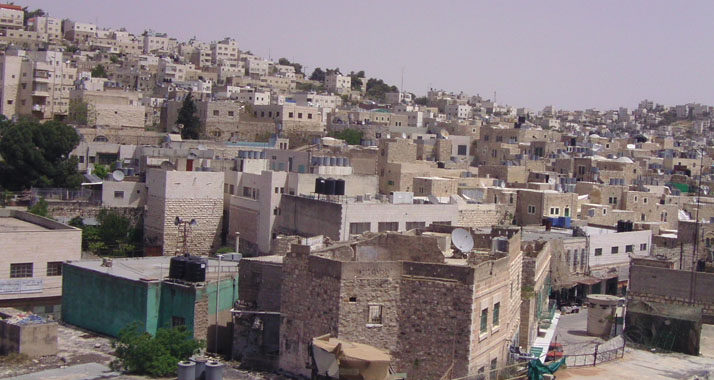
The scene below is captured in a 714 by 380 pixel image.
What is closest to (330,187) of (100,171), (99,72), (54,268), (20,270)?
(54,268)

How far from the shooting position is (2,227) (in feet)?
72.2

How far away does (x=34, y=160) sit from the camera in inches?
1278

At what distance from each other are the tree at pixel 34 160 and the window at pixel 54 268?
11.8 m

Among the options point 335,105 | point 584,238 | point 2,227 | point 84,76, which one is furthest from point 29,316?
point 335,105

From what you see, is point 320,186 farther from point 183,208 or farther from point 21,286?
point 21,286

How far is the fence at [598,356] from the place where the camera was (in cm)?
1537

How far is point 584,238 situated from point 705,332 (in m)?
8.51

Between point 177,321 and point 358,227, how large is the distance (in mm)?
7888

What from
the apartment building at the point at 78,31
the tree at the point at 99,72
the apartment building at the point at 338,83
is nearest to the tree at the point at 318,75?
the apartment building at the point at 338,83

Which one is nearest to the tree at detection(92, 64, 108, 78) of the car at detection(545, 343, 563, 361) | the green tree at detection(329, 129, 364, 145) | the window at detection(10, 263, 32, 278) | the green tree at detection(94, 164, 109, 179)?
the green tree at detection(329, 129, 364, 145)

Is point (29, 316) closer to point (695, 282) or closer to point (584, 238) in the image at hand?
point (695, 282)

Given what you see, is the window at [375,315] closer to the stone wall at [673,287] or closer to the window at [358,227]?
the stone wall at [673,287]

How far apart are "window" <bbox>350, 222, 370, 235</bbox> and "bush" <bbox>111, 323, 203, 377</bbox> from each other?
8.38 metres

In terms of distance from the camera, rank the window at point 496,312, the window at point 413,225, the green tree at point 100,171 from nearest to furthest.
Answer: the window at point 496,312
the window at point 413,225
the green tree at point 100,171
